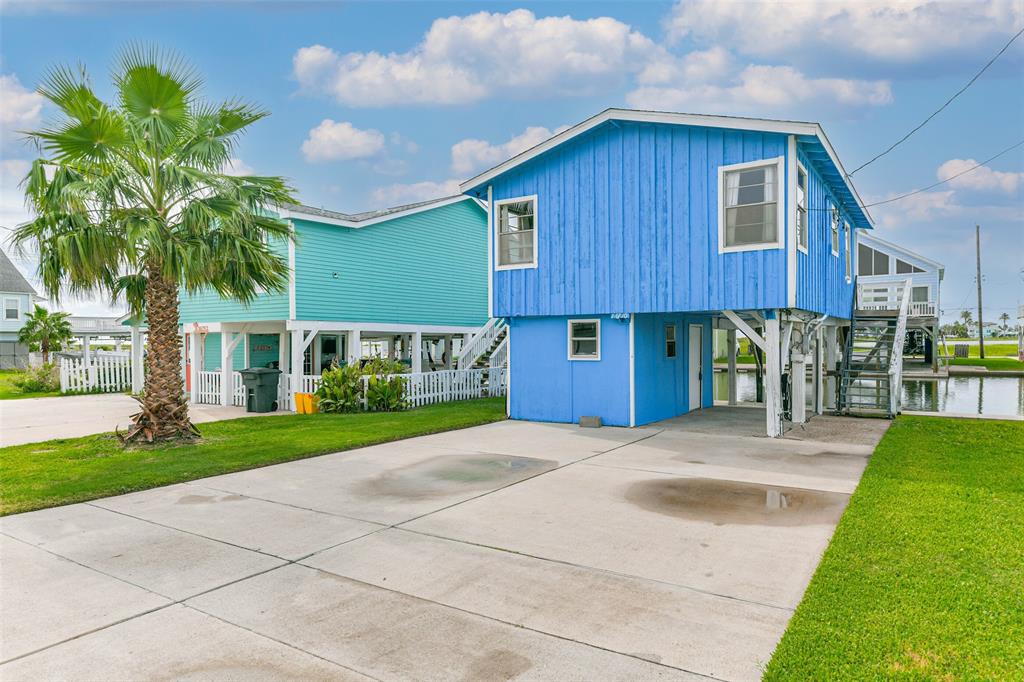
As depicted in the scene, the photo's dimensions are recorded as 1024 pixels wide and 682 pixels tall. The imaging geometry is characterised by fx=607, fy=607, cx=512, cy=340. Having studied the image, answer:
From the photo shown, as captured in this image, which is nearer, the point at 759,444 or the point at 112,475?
the point at 112,475

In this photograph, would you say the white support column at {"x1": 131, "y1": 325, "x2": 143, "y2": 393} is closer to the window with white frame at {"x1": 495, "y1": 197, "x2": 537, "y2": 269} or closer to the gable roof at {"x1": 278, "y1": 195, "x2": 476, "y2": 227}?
the gable roof at {"x1": 278, "y1": 195, "x2": 476, "y2": 227}

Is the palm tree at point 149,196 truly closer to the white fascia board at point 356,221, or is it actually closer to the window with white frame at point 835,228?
the white fascia board at point 356,221

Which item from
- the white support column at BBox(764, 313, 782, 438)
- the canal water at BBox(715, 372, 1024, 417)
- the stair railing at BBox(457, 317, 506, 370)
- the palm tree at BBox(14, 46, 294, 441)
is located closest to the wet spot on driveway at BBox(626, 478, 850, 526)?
the white support column at BBox(764, 313, 782, 438)

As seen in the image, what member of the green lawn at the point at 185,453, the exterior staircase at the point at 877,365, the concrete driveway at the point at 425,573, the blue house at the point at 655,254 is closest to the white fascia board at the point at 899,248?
the exterior staircase at the point at 877,365

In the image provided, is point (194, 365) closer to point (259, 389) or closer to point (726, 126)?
point (259, 389)

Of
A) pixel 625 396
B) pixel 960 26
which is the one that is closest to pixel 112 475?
pixel 625 396

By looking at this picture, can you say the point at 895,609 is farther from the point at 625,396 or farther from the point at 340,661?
the point at 625,396

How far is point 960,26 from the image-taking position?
12883 millimetres

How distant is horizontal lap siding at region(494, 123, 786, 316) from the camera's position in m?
Answer: 10.9

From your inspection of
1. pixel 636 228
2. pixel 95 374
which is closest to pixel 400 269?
pixel 636 228

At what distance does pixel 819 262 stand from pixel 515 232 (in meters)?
6.42

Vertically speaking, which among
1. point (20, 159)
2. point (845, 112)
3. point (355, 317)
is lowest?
point (355, 317)

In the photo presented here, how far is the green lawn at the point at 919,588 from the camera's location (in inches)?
128

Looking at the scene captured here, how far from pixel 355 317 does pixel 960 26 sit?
626 inches
